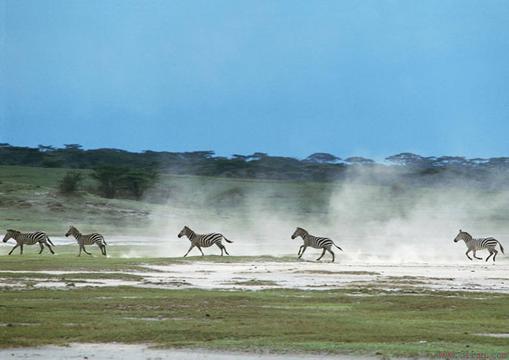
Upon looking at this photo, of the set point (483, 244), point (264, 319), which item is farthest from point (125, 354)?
point (483, 244)

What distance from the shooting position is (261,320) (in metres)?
16.5

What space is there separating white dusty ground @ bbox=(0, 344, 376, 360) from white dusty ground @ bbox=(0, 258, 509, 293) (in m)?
9.34

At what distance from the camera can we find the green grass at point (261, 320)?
14086mm

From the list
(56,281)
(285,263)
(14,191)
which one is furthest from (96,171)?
(56,281)

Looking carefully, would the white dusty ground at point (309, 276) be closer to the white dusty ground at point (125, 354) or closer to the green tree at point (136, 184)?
the white dusty ground at point (125, 354)

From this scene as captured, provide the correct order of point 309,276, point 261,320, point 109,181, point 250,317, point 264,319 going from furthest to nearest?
point 109,181, point 309,276, point 250,317, point 264,319, point 261,320

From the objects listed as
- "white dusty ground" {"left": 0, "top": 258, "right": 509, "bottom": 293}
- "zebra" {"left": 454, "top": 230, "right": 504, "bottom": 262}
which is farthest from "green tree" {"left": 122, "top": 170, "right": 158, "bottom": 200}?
"white dusty ground" {"left": 0, "top": 258, "right": 509, "bottom": 293}

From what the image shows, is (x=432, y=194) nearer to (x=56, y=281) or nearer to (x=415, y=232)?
(x=415, y=232)

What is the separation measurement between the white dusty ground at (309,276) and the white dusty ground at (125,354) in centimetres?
934

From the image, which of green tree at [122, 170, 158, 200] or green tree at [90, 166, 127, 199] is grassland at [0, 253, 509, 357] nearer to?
green tree at [90, 166, 127, 199]

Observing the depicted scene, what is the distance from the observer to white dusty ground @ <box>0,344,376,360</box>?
42.6 ft

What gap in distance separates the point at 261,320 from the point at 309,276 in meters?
11.7

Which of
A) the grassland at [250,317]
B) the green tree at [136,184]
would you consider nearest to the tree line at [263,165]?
the green tree at [136,184]

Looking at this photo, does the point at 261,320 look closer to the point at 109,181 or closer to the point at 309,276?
the point at 309,276
